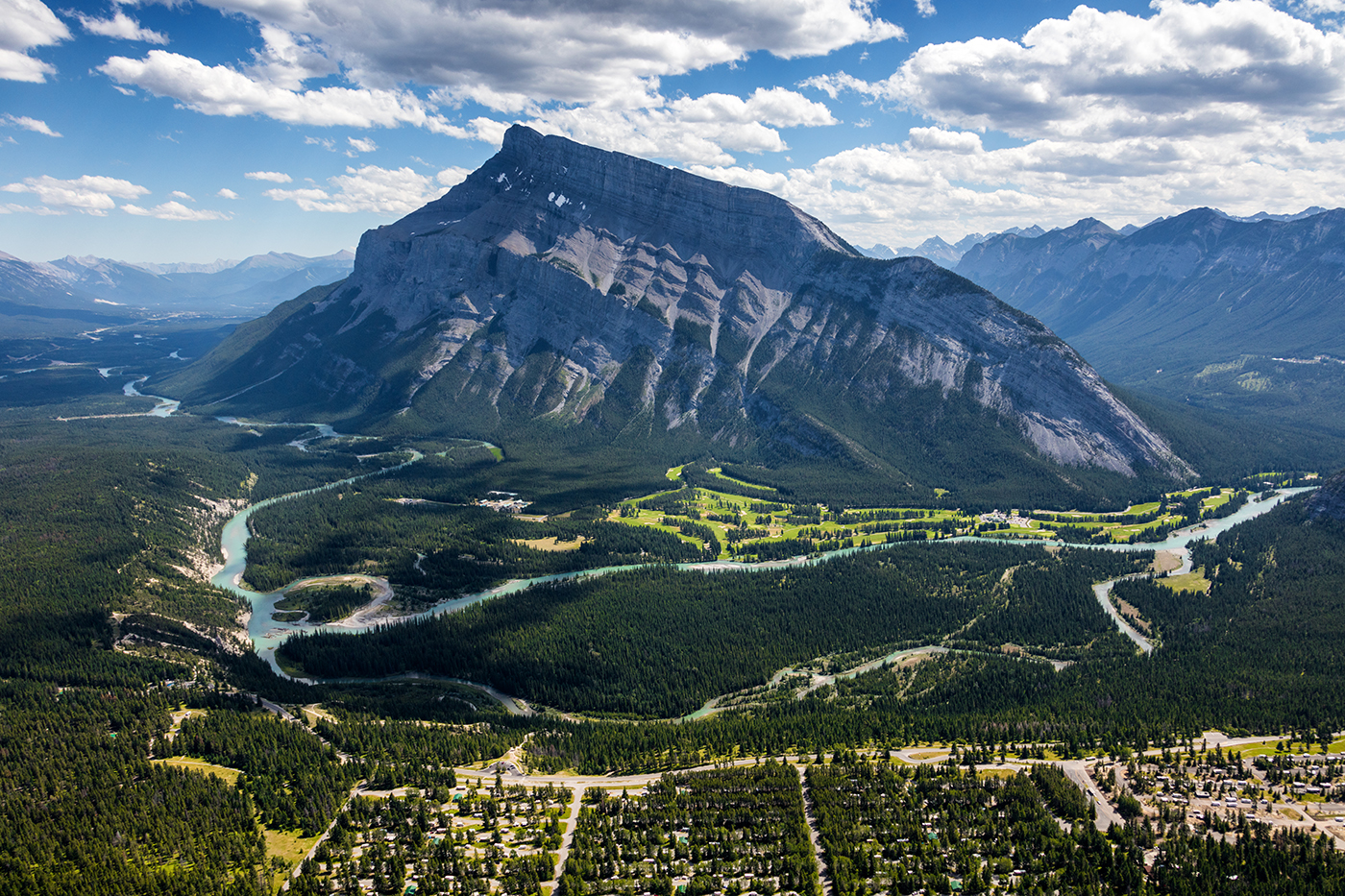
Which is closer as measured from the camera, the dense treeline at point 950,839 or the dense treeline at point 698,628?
the dense treeline at point 950,839

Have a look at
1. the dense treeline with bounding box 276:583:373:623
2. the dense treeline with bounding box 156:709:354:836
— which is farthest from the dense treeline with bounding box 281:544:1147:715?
the dense treeline with bounding box 156:709:354:836

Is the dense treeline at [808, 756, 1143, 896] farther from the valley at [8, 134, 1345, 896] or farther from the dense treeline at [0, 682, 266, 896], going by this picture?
the dense treeline at [0, 682, 266, 896]

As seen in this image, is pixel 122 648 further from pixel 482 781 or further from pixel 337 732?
pixel 482 781

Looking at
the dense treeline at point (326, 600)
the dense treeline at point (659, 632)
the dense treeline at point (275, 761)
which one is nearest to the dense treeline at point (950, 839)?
the dense treeline at point (659, 632)

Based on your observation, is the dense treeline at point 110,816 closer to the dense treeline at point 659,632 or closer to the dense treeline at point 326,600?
the dense treeline at point 659,632

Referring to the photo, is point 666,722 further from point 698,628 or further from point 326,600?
point 326,600

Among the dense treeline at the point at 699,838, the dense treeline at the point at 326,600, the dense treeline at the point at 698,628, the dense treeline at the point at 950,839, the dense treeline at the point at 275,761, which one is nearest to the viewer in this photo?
the dense treeline at the point at 950,839

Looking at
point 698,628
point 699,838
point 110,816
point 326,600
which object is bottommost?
point 110,816

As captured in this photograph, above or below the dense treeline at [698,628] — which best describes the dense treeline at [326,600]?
below

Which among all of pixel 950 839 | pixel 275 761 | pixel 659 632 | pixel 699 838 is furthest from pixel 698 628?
pixel 275 761

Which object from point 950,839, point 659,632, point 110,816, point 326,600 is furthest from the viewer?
point 326,600

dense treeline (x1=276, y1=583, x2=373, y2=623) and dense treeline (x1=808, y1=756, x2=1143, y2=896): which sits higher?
dense treeline (x1=808, y1=756, x2=1143, y2=896)
